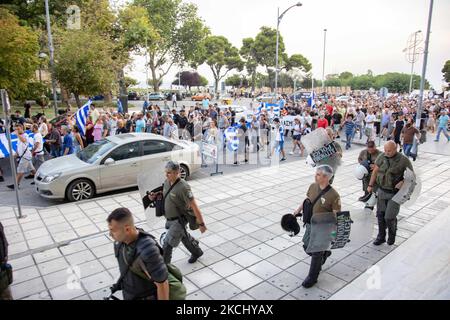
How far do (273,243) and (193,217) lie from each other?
1918 mm

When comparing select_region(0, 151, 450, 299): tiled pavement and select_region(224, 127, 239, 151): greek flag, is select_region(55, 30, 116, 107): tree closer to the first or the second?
select_region(224, 127, 239, 151): greek flag

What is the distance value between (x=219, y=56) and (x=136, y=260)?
6777cm

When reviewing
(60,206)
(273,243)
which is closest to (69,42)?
(60,206)

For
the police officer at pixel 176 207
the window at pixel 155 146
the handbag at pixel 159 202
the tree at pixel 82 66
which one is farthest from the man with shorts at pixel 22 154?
the tree at pixel 82 66

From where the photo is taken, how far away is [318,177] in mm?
4359

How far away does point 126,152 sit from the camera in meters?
8.68

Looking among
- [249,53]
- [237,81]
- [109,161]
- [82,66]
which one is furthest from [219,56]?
[109,161]

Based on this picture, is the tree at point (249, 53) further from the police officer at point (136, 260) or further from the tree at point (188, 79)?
the police officer at point (136, 260)

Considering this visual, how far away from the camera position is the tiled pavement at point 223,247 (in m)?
4.60

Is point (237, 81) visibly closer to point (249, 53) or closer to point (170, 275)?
point (249, 53)

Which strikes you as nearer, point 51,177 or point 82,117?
point 51,177

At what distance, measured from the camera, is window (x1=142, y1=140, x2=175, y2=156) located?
29.5 ft

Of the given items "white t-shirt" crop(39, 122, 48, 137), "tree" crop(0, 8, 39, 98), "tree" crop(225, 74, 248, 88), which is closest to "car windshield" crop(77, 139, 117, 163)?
"white t-shirt" crop(39, 122, 48, 137)
